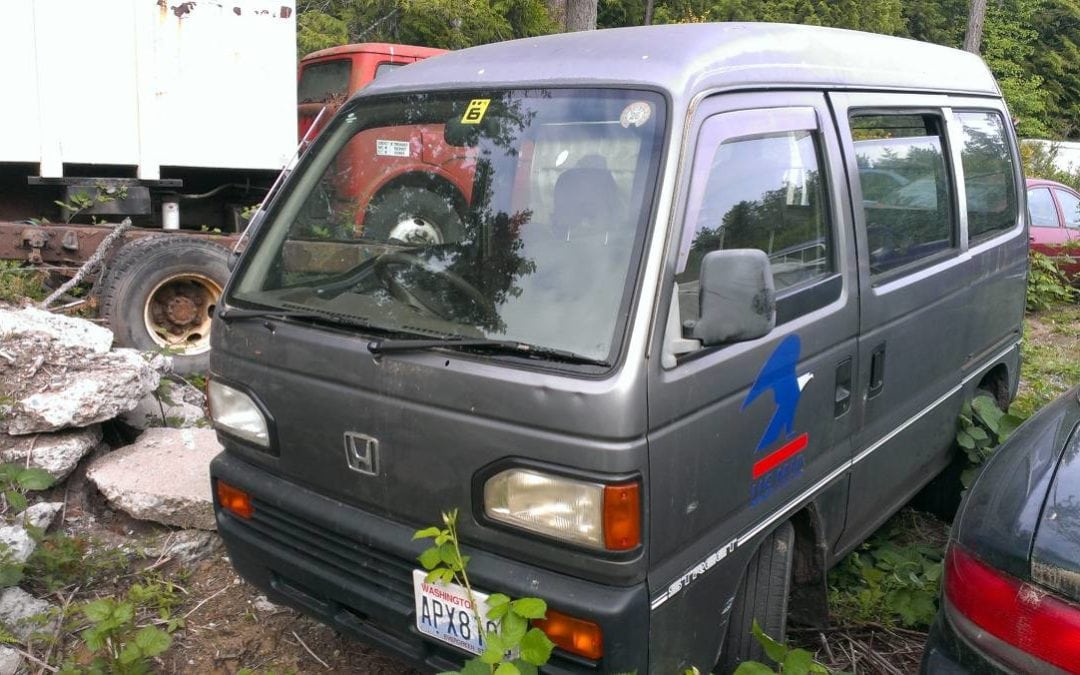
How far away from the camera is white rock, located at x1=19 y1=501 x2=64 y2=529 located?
3.71m

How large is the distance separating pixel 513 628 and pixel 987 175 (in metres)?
3.45

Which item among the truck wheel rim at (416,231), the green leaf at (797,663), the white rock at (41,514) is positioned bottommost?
the white rock at (41,514)

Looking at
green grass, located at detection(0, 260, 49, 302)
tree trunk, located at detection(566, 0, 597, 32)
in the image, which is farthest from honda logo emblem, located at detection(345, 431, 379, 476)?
tree trunk, located at detection(566, 0, 597, 32)

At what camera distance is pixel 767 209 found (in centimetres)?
279

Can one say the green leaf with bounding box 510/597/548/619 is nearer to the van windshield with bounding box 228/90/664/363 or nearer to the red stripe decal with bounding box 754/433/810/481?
the van windshield with bounding box 228/90/664/363

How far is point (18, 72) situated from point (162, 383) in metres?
2.22

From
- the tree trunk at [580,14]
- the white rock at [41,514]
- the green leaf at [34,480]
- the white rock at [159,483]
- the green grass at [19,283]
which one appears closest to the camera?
the green leaf at [34,480]

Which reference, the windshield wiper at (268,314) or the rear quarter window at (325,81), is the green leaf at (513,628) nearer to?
the windshield wiper at (268,314)

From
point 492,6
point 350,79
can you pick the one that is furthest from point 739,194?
point 492,6

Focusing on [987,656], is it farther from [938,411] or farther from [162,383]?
[162,383]

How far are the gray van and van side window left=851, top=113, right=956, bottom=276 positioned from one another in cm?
2

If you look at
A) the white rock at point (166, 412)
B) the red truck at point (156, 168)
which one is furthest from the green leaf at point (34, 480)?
the red truck at point (156, 168)

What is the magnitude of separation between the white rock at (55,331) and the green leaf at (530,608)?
3047 mm

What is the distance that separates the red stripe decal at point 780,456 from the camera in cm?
264
